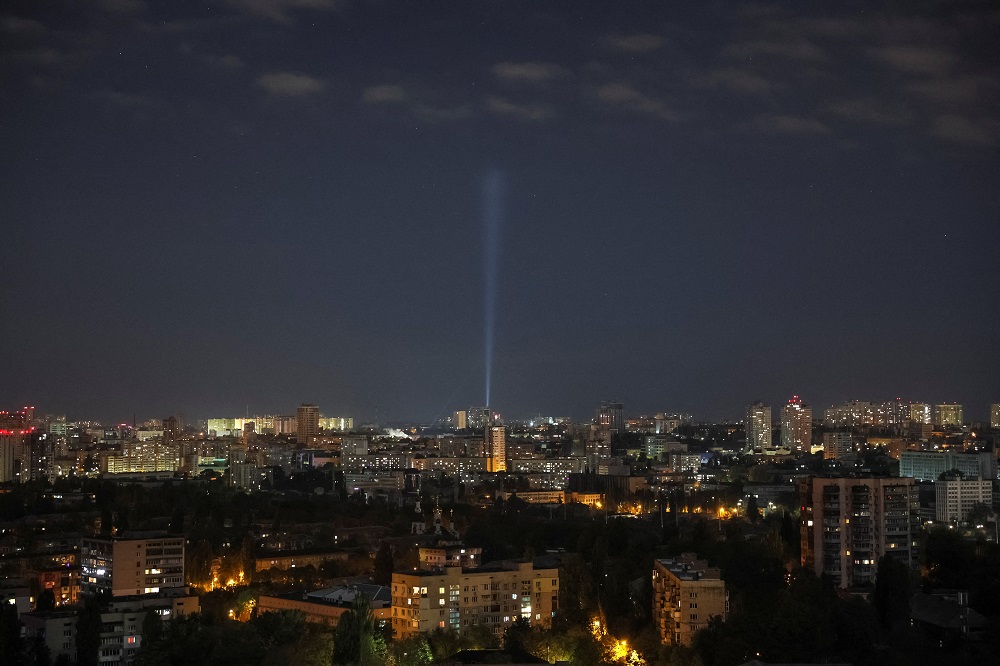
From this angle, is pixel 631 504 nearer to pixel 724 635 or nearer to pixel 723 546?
pixel 723 546

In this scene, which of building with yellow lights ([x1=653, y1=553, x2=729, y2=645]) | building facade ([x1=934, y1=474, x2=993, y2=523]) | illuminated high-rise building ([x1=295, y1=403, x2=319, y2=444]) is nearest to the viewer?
building with yellow lights ([x1=653, y1=553, x2=729, y2=645])

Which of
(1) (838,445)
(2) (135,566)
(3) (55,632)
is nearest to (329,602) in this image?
(3) (55,632)

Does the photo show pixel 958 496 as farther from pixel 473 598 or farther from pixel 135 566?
pixel 135 566

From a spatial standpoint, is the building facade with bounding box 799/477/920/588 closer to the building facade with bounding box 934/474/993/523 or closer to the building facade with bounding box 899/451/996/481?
the building facade with bounding box 934/474/993/523

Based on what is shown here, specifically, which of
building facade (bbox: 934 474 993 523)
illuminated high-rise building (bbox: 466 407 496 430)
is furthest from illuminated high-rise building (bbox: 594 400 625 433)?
building facade (bbox: 934 474 993 523)

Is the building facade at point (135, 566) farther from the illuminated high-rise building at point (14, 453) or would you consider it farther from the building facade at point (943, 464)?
the illuminated high-rise building at point (14, 453)

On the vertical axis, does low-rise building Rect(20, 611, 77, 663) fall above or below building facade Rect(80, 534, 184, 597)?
below

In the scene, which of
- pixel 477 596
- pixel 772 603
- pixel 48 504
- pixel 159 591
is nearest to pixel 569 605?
pixel 477 596
